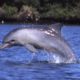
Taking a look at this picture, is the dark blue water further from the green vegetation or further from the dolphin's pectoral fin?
the green vegetation

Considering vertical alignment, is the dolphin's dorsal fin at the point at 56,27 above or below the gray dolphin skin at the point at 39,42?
above

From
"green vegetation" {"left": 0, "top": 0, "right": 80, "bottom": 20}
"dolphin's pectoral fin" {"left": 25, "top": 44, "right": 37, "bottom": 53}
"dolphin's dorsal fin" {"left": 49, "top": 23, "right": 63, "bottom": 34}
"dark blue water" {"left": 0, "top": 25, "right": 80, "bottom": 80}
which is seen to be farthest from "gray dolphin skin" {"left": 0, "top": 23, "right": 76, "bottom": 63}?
"green vegetation" {"left": 0, "top": 0, "right": 80, "bottom": 20}

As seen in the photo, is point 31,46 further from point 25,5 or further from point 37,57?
point 25,5

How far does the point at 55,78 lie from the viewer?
14.8 m

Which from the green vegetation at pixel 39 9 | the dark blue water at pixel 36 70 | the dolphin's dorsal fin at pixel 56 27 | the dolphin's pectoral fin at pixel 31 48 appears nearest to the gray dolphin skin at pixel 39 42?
the dolphin's pectoral fin at pixel 31 48

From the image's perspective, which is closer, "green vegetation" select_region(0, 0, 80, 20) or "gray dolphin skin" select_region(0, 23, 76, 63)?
"gray dolphin skin" select_region(0, 23, 76, 63)

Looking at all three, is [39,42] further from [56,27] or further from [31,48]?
[56,27]

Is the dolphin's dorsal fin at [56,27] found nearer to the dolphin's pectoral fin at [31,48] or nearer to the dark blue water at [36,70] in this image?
the dolphin's pectoral fin at [31,48]

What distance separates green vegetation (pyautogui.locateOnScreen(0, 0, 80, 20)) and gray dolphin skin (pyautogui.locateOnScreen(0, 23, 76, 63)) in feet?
195

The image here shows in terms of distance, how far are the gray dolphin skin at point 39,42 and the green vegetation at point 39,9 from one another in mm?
59343

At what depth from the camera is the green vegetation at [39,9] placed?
78250mm

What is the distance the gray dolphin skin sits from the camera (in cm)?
1764

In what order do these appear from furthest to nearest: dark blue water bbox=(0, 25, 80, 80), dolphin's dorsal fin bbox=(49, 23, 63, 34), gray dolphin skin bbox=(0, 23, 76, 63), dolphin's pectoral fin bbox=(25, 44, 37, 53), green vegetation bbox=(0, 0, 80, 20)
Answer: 1. green vegetation bbox=(0, 0, 80, 20)
2. dolphin's dorsal fin bbox=(49, 23, 63, 34)
3. gray dolphin skin bbox=(0, 23, 76, 63)
4. dolphin's pectoral fin bbox=(25, 44, 37, 53)
5. dark blue water bbox=(0, 25, 80, 80)

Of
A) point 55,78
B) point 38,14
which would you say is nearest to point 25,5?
point 38,14
